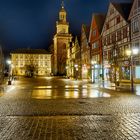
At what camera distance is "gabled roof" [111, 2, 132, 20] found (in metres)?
56.4

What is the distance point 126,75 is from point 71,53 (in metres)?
63.9

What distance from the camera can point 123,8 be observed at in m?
59.1

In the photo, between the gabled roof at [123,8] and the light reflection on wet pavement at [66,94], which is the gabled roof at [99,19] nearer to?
the gabled roof at [123,8]

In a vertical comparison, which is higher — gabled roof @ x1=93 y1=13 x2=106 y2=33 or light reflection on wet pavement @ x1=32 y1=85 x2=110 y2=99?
gabled roof @ x1=93 y1=13 x2=106 y2=33

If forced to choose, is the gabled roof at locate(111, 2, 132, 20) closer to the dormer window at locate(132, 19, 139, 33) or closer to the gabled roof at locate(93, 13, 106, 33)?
the dormer window at locate(132, 19, 139, 33)

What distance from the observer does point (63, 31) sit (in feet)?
502

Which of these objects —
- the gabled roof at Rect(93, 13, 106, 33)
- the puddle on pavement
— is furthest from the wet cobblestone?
the gabled roof at Rect(93, 13, 106, 33)

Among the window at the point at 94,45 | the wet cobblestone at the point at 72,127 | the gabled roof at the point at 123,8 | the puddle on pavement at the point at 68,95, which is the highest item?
the gabled roof at the point at 123,8

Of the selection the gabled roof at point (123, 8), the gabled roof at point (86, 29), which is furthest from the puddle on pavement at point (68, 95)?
the gabled roof at point (86, 29)

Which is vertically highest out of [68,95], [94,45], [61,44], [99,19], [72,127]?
[61,44]

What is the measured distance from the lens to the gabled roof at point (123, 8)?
56.4 metres

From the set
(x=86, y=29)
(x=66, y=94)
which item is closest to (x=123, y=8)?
(x=86, y=29)

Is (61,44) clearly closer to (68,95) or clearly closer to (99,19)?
(99,19)

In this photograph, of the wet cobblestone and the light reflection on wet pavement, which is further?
the light reflection on wet pavement
